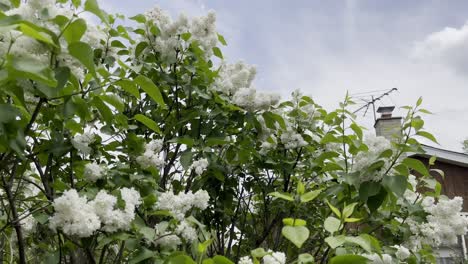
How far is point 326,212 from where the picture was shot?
296cm

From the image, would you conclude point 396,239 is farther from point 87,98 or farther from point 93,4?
point 93,4

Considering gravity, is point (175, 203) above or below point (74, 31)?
below

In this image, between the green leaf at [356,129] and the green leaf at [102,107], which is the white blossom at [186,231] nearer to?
the green leaf at [102,107]

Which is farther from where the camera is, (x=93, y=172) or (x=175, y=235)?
(x=93, y=172)

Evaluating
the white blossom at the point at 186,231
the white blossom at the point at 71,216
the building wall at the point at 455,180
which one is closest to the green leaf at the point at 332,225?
the white blossom at the point at 186,231

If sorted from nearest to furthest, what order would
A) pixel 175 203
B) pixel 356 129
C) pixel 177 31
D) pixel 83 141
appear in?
pixel 175 203
pixel 83 141
pixel 356 129
pixel 177 31

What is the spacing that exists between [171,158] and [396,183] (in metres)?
1.28

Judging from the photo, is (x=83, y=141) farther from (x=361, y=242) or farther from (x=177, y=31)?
(x=361, y=242)

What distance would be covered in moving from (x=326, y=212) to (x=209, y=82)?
1.19 meters

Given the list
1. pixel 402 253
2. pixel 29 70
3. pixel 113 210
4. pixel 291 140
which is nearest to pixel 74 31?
pixel 29 70

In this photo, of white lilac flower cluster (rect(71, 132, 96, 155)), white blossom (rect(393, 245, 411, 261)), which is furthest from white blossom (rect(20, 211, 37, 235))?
white blossom (rect(393, 245, 411, 261))

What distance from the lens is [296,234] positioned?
117 centimetres

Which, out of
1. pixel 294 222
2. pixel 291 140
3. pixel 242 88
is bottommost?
pixel 294 222

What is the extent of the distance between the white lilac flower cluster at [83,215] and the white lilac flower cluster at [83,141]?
0.49 m
